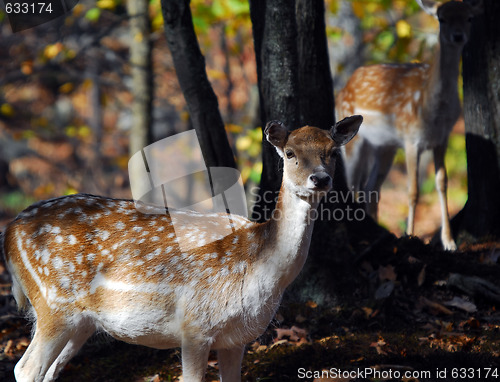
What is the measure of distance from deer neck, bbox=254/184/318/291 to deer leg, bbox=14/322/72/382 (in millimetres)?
1237

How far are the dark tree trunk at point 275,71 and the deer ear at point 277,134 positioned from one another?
1308 mm

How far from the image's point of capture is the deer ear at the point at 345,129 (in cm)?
Result: 369


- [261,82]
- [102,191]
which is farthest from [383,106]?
[102,191]

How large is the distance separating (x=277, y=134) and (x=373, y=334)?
1.93 meters

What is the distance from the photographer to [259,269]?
3.56 metres

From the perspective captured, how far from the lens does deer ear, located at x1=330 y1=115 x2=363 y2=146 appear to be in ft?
12.1

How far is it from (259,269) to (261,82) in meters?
2.11

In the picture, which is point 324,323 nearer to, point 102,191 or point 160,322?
point 160,322

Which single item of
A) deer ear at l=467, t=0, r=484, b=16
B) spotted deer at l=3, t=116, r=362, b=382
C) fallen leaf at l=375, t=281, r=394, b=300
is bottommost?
fallen leaf at l=375, t=281, r=394, b=300

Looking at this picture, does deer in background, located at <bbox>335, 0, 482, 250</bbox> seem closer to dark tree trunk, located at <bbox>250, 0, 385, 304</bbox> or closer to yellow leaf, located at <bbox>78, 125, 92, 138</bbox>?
dark tree trunk, located at <bbox>250, 0, 385, 304</bbox>

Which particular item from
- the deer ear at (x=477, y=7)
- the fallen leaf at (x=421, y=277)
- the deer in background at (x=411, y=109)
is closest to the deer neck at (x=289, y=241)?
the fallen leaf at (x=421, y=277)

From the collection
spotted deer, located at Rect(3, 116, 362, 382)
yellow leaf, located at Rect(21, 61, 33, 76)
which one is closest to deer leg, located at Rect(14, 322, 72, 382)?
spotted deer, located at Rect(3, 116, 362, 382)

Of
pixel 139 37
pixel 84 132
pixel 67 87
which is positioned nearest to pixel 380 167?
pixel 139 37

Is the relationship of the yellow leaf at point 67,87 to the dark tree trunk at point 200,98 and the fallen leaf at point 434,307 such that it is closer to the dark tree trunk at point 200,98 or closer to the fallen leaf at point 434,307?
the dark tree trunk at point 200,98
